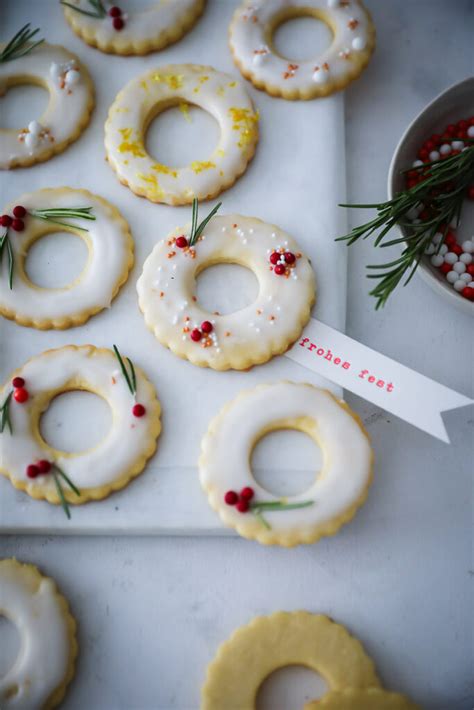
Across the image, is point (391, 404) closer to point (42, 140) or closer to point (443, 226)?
point (443, 226)

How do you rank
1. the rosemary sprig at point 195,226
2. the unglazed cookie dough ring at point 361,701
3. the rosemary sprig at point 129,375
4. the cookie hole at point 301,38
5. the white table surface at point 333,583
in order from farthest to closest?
the cookie hole at point 301,38 → the rosemary sprig at point 195,226 → the rosemary sprig at point 129,375 → the white table surface at point 333,583 → the unglazed cookie dough ring at point 361,701

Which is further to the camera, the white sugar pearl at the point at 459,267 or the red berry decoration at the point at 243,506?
the white sugar pearl at the point at 459,267

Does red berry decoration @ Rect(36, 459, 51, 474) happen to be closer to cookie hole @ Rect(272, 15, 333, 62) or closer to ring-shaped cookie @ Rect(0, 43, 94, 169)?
ring-shaped cookie @ Rect(0, 43, 94, 169)

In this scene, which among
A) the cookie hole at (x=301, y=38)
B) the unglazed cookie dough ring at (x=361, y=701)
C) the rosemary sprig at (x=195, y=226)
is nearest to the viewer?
the unglazed cookie dough ring at (x=361, y=701)

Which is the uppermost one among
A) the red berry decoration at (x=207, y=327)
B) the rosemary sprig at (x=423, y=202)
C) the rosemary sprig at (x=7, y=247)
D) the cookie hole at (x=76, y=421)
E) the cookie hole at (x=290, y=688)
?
the rosemary sprig at (x=423, y=202)

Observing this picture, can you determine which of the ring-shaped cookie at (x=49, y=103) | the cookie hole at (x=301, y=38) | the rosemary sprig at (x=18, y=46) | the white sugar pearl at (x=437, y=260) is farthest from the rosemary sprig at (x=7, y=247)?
the white sugar pearl at (x=437, y=260)

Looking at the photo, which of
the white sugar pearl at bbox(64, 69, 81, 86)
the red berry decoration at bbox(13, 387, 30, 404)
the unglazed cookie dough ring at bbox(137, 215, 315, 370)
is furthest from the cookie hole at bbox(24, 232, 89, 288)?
the white sugar pearl at bbox(64, 69, 81, 86)

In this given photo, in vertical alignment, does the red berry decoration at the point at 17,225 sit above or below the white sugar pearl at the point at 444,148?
below

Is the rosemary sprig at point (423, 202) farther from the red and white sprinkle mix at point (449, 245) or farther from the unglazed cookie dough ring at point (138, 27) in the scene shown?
the unglazed cookie dough ring at point (138, 27)
